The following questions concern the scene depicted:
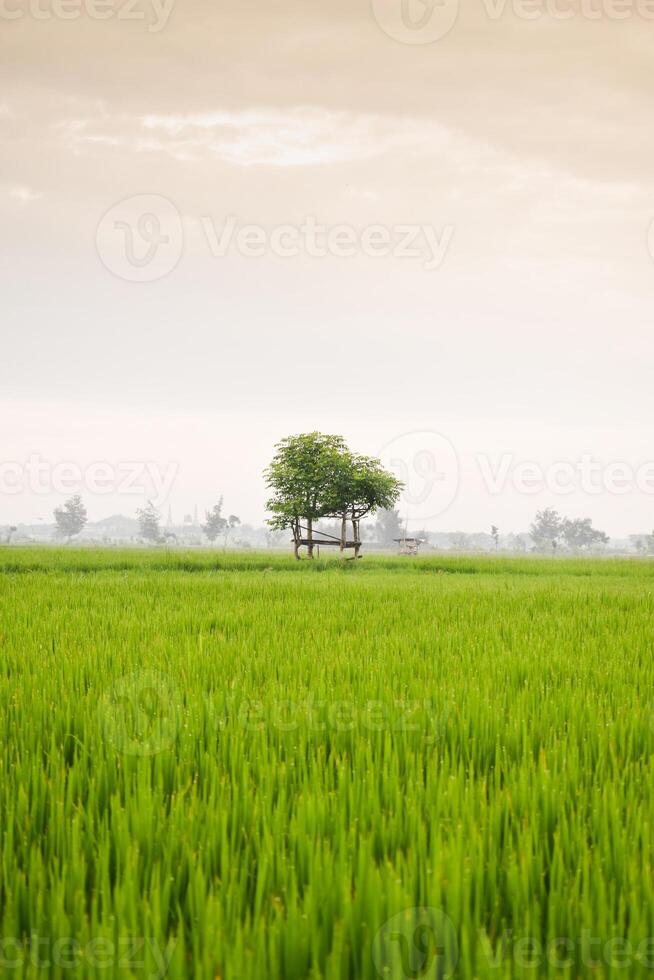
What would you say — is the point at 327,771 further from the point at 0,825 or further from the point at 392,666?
the point at 392,666

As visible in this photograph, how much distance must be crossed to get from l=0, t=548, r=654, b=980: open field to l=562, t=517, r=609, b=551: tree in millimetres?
163927

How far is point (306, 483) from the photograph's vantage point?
23000 millimetres

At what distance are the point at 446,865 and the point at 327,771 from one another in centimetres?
68

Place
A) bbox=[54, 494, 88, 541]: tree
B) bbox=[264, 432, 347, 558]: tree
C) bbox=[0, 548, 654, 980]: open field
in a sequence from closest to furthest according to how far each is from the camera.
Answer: bbox=[0, 548, 654, 980]: open field
bbox=[264, 432, 347, 558]: tree
bbox=[54, 494, 88, 541]: tree

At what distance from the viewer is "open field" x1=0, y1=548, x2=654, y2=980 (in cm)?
130

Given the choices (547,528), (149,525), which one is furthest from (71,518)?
(547,528)

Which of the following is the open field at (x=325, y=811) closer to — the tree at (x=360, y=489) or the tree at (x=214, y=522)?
the tree at (x=360, y=489)

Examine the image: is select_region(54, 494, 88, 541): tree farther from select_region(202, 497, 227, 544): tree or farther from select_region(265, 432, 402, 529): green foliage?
select_region(265, 432, 402, 529): green foliage

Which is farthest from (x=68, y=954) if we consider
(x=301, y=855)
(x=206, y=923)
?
(x=301, y=855)

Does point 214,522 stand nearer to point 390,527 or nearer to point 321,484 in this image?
point 390,527

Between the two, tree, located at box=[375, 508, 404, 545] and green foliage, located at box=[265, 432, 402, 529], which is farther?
tree, located at box=[375, 508, 404, 545]

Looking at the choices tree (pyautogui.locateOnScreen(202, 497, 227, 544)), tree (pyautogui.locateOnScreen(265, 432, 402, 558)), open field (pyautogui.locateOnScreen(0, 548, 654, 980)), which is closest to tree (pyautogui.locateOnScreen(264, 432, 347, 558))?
tree (pyautogui.locateOnScreen(265, 432, 402, 558))

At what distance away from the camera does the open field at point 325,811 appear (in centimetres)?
130

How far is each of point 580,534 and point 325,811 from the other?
6652 inches
